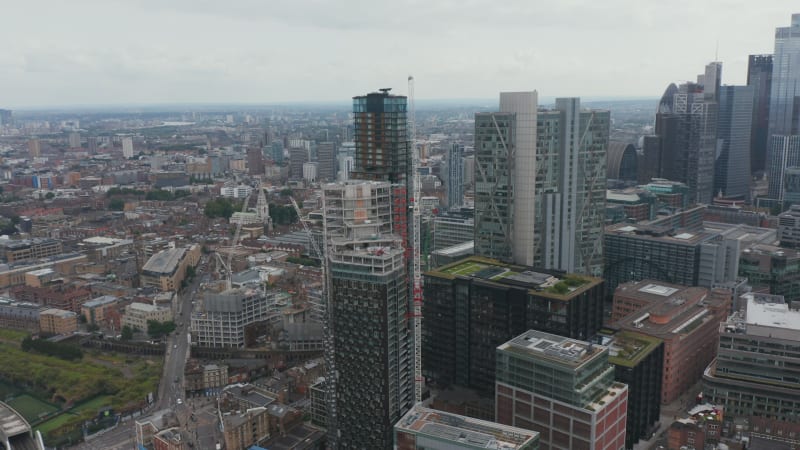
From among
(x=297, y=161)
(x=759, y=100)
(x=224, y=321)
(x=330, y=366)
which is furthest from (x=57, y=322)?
(x=759, y=100)

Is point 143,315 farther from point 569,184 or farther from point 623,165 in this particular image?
point 623,165

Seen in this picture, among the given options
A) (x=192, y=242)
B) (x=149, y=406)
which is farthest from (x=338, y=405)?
(x=192, y=242)

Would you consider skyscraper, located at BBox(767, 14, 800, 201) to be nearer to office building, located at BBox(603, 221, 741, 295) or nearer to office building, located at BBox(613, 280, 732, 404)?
office building, located at BBox(603, 221, 741, 295)

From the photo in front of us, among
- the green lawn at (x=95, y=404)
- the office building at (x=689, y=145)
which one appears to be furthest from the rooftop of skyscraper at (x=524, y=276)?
the office building at (x=689, y=145)

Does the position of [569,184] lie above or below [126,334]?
above

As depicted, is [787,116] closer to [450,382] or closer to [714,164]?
[714,164]

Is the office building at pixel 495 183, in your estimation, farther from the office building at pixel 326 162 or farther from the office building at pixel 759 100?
the office building at pixel 759 100
